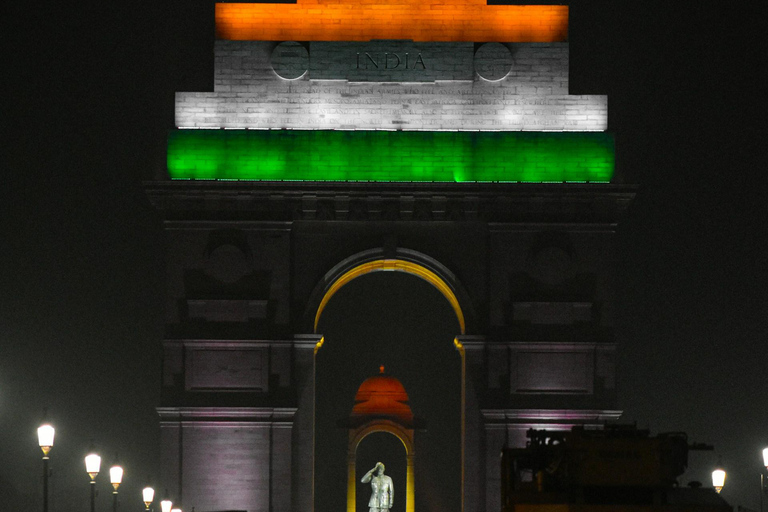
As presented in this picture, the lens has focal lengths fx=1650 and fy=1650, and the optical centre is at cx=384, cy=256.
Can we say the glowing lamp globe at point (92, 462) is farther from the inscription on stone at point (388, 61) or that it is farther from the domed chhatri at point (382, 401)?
the domed chhatri at point (382, 401)

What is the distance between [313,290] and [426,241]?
3706 millimetres

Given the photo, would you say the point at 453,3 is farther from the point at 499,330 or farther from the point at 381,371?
the point at 381,371

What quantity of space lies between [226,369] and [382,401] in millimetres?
10344

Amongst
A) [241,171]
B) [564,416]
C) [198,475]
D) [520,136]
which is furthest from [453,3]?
[198,475]

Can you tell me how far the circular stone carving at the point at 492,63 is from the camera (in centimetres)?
4975

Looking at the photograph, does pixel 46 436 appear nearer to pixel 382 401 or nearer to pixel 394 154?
pixel 394 154

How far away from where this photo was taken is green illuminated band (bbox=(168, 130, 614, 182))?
49188mm

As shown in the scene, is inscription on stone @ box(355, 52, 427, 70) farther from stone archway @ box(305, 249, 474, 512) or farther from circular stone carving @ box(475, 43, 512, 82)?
stone archway @ box(305, 249, 474, 512)

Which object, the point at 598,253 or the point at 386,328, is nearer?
the point at 598,253

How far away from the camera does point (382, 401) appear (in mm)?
57938

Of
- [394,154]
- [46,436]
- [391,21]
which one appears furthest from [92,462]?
[391,21]

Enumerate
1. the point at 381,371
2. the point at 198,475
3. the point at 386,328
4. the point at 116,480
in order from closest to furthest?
the point at 116,480, the point at 198,475, the point at 381,371, the point at 386,328

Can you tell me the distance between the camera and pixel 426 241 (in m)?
49.7

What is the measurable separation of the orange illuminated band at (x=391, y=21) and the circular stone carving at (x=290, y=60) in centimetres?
55
